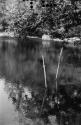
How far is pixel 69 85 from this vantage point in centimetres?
2609

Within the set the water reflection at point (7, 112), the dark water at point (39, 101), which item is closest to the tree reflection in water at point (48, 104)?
the dark water at point (39, 101)

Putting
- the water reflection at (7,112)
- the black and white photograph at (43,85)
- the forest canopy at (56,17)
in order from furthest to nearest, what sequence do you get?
the water reflection at (7,112), the black and white photograph at (43,85), the forest canopy at (56,17)

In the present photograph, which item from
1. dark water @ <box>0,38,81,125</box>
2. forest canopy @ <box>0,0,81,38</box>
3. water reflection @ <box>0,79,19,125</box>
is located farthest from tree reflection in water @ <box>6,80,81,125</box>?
forest canopy @ <box>0,0,81,38</box>

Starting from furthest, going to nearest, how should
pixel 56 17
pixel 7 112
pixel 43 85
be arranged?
1. pixel 43 85
2. pixel 7 112
3. pixel 56 17

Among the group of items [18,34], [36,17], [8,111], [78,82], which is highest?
[36,17]

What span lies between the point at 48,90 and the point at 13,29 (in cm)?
787

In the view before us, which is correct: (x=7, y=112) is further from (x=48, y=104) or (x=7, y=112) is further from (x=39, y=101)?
(x=39, y=101)

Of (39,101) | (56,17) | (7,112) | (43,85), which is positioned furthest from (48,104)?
(56,17)

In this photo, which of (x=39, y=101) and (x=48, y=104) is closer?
(x=48, y=104)

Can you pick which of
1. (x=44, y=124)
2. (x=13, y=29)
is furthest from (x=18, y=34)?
(x=44, y=124)

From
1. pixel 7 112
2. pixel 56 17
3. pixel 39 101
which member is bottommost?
pixel 39 101

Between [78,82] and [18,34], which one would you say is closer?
[18,34]

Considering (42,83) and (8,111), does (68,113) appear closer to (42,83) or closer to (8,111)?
(8,111)

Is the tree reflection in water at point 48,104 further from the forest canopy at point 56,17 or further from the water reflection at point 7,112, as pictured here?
the forest canopy at point 56,17
